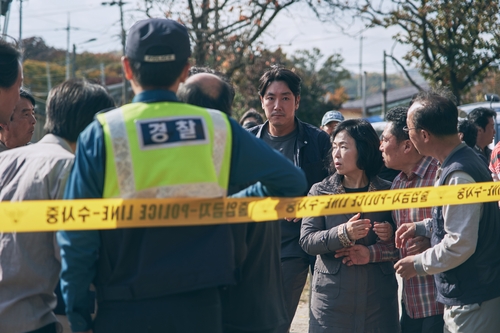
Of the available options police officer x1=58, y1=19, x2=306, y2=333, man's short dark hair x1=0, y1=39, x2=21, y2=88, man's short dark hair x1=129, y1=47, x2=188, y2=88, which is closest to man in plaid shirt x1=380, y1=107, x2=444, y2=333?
police officer x1=58, y1=19, x2=306, y2=333

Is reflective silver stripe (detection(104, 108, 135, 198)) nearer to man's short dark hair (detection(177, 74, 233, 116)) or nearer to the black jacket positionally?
man's short dark hair (detection(177, 74, 233, 116))

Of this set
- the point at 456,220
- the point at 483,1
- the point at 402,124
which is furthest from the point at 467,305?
the point at 483,1

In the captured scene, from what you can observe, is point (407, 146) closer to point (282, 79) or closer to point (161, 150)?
point (282, 79)

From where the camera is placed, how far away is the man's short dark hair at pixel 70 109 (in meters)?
3.09

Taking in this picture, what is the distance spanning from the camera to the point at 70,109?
309 centimetres

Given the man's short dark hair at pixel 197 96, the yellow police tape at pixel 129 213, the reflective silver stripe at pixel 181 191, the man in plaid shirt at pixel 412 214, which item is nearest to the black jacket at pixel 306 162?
the man in plaid shirt at pixel 412 214

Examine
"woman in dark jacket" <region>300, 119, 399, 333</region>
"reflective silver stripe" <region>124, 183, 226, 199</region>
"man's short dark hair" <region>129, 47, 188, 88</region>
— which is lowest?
"woman in dark jacket" <region>300, 119, 399, 333</region>

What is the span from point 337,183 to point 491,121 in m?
4.44

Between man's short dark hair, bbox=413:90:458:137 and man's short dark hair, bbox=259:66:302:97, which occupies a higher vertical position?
man's short dark hair, bbox=259:66:302:97

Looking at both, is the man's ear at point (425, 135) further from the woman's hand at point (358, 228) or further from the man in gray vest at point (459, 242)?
the woman's hand at point (358, 228)

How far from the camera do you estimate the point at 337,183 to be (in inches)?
173

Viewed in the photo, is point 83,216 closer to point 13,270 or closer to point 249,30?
point 13,270

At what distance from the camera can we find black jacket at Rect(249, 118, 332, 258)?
16.2 ft

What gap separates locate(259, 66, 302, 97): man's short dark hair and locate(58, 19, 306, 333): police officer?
8.92 ft
